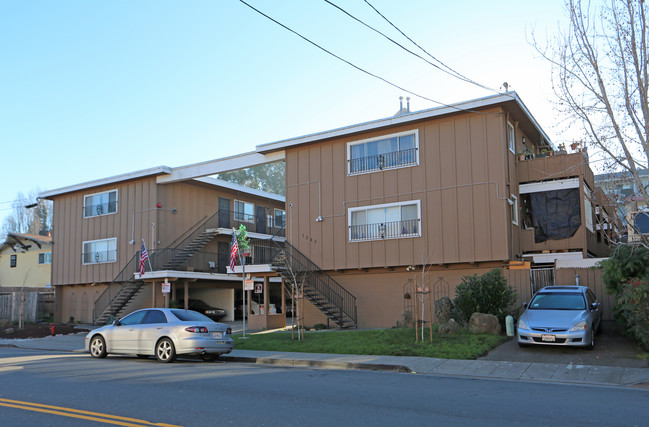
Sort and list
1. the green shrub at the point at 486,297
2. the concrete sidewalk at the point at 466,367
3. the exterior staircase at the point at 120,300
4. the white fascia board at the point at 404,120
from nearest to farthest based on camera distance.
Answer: the concrete sidewalk at the point at 466,367 < the green shrub at the point at 486,297 < the white fascia board at the point at 404,120 < the exterior staircase at the point at 120,300

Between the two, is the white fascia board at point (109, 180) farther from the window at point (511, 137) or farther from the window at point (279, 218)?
the window at point (511, 137)

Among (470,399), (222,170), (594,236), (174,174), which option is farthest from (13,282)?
(470,399)

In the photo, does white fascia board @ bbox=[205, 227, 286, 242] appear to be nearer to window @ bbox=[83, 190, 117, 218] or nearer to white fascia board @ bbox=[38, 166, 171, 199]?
white fascia board @ bbox=[38, 166, 171, 199]

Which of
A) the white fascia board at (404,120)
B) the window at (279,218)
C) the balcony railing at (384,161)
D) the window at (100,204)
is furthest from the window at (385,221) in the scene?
the window at (279,218)

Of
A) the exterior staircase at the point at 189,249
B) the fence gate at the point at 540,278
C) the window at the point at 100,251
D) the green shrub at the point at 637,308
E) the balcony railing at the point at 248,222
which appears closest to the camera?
the green shrub at the point at 637,308

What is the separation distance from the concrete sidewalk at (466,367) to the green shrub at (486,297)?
14.0ft

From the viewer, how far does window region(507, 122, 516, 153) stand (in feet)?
71.5

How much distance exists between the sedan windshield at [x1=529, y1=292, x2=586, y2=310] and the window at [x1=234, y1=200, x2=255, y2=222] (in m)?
22.3

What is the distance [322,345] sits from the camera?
16.6 metres

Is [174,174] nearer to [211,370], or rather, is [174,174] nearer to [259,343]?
[259,343]

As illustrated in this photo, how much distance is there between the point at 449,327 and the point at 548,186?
839 centimetres

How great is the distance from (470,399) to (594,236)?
18485 millimetres

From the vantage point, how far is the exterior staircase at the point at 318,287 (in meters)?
22.5

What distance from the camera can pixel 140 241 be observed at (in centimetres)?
3014
